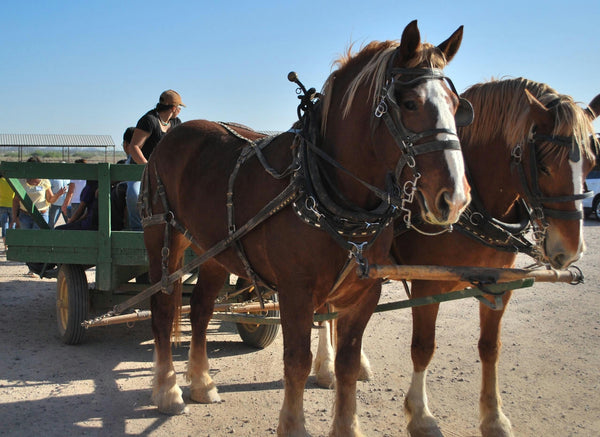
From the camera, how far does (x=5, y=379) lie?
4.55 meters

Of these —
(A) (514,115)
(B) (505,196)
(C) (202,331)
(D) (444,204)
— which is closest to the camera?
(D) (444,204)

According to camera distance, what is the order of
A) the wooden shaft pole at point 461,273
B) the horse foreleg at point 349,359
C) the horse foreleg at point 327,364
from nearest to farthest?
the wooden shaft pole at point 461,273, the horse foreleg at point 349,359, the horse foreleg at point 327,364

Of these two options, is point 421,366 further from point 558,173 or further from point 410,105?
point 410,105

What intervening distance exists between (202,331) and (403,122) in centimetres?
262

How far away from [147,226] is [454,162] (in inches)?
106

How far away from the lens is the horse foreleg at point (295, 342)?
294 centimetres

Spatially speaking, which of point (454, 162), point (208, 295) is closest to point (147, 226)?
point (208, 295)

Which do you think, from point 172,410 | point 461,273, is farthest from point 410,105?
point 172,410

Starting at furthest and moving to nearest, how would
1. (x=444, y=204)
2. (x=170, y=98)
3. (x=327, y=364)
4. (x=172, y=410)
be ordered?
(x=170, y=98), (x=327, y=364), (x=172, y=410), (x=444, y=204)

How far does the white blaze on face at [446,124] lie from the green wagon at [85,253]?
302cm

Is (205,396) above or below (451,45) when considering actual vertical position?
below

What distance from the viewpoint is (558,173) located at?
10.0ft

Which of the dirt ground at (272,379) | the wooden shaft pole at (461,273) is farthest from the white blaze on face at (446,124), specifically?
the dirt ground at (272,379)

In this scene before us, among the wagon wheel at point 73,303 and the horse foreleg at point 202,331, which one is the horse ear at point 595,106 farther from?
the wagon wheel at point 73,303
